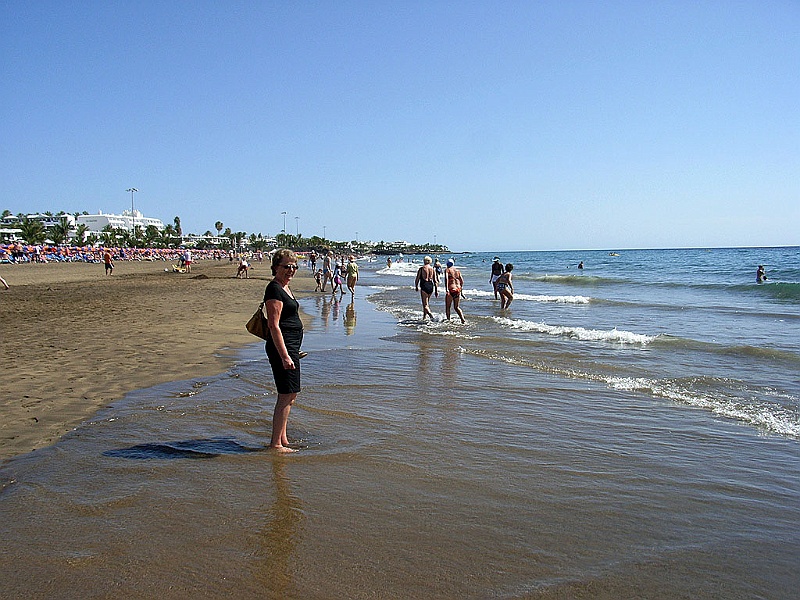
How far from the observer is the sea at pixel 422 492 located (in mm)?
2920

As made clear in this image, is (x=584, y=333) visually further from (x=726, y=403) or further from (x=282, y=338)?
(x=282, y=338)

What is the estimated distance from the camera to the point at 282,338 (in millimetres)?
4695

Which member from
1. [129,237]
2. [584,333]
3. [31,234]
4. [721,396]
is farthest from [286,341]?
[129,237]

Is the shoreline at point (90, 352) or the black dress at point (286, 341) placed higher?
the black dress at point (286, 341)

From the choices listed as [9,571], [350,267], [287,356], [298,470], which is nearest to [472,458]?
[298,470]

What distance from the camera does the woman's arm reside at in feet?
15.3

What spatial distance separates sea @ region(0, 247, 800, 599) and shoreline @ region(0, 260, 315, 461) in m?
0.38

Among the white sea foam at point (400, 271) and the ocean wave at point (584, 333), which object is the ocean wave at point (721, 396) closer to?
the ocean wave at point (584, 333)

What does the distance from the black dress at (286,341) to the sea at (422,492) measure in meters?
0.55

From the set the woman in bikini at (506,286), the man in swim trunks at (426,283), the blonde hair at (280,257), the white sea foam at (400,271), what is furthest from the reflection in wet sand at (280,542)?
the white sea foam at (400,271)

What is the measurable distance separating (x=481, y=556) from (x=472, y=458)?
1.54 metres

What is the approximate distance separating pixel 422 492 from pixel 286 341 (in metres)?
1.63

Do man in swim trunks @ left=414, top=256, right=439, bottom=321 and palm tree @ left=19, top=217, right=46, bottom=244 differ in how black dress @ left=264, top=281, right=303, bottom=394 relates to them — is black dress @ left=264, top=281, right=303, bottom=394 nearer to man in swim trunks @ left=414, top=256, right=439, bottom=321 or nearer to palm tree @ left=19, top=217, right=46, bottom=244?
man in swim trunks @ left=414, top=256, right=439, bottom=321

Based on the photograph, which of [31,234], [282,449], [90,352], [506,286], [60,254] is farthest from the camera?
[31,234]
